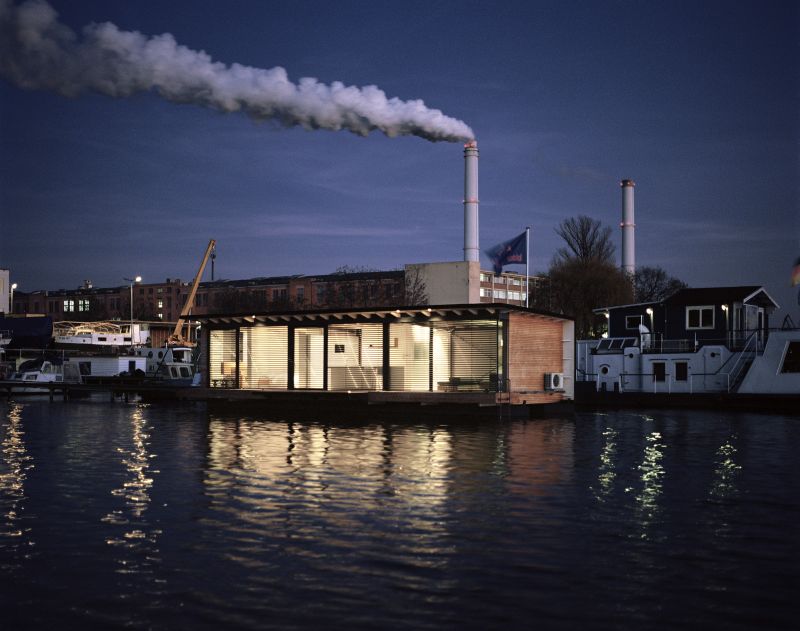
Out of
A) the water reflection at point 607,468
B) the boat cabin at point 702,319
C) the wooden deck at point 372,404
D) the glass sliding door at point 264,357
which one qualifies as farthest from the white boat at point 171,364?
the water reflection at point 607,468

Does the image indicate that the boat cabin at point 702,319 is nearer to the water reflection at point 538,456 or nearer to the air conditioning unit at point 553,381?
the air conditioning unit at point 553,381

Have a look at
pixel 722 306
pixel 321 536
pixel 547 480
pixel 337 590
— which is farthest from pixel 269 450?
pixel 722 306

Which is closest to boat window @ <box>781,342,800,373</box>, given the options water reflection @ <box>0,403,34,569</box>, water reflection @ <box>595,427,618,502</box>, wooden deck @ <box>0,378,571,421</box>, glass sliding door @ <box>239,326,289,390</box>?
wooden deck @ <box>0,378,571,421</box>

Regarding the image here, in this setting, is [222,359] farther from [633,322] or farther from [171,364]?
[633,322]

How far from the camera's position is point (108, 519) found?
1495cm

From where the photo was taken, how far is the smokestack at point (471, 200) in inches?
3492

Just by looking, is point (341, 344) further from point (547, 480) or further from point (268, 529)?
point (268, 529)

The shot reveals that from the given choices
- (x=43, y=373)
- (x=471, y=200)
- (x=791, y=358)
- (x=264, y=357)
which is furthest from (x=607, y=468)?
(x=471, y=200)

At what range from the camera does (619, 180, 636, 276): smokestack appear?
109 metres

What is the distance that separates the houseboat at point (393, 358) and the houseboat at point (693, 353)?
11.2 m

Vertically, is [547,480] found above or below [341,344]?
below

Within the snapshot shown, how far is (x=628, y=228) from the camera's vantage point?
362 feet

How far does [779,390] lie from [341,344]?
24892 millimetres

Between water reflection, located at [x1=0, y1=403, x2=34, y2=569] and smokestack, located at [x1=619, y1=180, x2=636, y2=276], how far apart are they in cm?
8621
